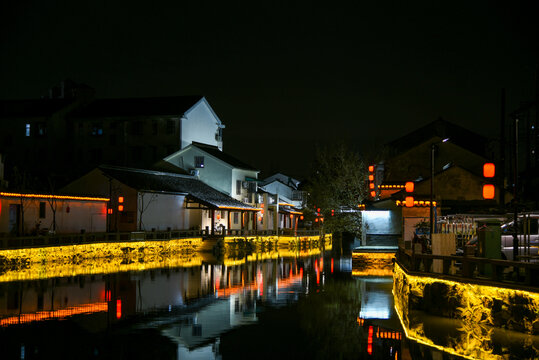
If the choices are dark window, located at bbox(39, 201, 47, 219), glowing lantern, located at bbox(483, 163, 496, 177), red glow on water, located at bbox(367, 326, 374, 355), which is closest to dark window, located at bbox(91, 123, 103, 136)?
dark window, located at bbox(39, 201, 47, 219)

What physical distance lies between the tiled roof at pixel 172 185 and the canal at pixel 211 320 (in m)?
14.7

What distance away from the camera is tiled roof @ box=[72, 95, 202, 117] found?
60.1m

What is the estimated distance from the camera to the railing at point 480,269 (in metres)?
14.6

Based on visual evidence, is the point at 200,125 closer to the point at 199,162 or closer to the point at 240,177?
the point at 199,162

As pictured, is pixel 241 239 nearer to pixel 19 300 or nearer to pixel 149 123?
pixel 149 123

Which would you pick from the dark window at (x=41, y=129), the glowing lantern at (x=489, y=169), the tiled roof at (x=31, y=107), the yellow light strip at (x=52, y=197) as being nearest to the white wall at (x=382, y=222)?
the glowing lantern at (x=489, y=169)

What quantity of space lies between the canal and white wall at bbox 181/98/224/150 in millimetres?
30483

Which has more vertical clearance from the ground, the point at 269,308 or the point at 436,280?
the point at 436,280

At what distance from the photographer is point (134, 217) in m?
43.8

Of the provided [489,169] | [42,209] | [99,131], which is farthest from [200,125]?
[489,169]

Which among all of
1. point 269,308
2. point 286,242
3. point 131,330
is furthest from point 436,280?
point 286,242

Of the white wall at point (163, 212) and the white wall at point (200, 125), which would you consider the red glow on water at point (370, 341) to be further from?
the white wall at point (200, 125)

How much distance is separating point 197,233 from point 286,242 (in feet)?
50.4

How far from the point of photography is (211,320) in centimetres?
1781
